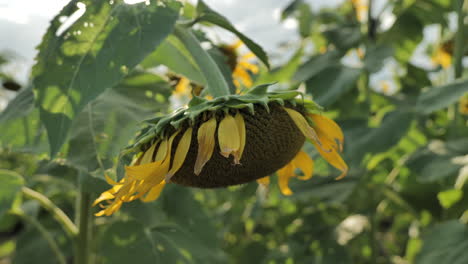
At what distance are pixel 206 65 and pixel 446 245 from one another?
708 mm

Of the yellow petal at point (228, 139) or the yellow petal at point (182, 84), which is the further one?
the yellow petal at point (182, 84)

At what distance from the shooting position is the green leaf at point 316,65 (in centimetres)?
130

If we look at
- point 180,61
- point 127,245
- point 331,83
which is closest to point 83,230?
point 127,245

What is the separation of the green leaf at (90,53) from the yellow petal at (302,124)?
17 cm

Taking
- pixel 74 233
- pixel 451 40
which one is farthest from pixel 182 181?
pixel 451 40

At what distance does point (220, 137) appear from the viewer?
0.49 m

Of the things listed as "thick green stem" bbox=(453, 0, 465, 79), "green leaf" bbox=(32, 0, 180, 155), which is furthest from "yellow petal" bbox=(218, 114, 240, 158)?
"thick green stem" bbox=(453, 0, 465, 79)

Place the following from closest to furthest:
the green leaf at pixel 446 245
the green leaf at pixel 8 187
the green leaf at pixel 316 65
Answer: the green leaf at pixel 8 187 → the green leaf at pixel 446 245 → the green leaf at pixel 316 65

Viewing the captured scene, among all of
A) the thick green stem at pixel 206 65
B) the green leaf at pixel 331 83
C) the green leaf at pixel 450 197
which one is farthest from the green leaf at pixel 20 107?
the green leaf at pixel 450 197

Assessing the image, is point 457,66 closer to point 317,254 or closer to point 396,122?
point 396,122

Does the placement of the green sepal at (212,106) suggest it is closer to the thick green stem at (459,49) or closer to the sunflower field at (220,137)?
the sunflower field at (220,137)

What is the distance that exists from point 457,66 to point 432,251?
51cm

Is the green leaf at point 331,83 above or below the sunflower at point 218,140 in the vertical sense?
below

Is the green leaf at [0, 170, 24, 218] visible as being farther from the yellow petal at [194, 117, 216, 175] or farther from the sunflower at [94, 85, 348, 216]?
the yellow petal at [194, 117, 216, 175]
